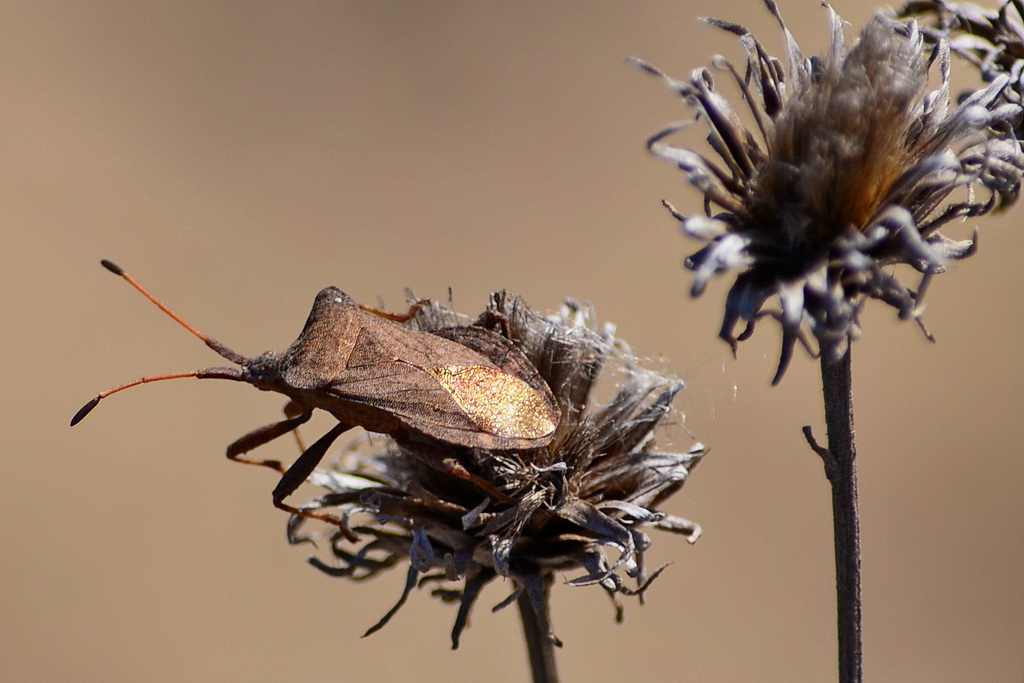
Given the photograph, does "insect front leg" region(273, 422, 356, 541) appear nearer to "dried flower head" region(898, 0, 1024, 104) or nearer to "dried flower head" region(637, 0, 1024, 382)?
"dried flower head" region(637, 0, 1024, 382)

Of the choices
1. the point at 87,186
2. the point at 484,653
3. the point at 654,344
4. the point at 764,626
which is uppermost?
the point at 87,186

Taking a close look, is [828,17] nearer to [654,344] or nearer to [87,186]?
[654,344]

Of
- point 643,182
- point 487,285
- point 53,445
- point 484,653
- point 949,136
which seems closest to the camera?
point 949,136

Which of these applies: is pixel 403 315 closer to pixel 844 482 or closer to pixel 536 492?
pixel 536 492

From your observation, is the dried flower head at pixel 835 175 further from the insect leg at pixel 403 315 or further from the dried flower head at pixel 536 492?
the insect leg at pixel 403 315

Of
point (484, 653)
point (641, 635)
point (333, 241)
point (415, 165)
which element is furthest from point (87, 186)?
point (641, 635)

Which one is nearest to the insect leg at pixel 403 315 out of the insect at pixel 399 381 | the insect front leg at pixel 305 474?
the insect at pixel 399 381

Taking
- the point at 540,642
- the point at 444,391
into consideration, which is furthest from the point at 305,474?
the point at 540,642
